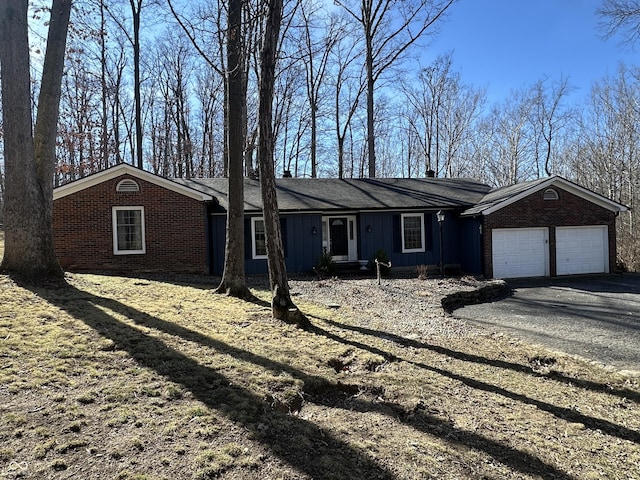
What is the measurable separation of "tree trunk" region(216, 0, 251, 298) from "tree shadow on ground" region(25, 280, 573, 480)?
123 inches

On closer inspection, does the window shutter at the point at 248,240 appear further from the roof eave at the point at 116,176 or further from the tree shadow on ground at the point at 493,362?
the tree shadow on ground at the point at 493,362

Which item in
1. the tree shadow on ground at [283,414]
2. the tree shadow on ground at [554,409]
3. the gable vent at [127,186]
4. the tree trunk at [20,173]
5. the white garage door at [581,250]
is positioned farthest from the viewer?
the white garage door at [581,250]

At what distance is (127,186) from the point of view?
1307cm

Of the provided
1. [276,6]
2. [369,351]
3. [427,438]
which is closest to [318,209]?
[276,6]

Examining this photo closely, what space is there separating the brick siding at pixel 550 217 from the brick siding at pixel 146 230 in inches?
386

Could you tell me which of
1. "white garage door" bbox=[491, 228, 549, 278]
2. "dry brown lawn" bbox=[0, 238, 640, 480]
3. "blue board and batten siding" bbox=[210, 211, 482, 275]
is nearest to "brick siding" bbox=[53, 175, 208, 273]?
"blue board and batten siding" bbox=[210, 211, 482, 275]

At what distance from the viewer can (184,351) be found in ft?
15.9

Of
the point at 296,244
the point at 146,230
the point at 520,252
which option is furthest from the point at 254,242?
the point at 520,252

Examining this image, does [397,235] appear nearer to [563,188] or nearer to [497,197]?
[497,197]

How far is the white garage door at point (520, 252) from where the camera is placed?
14.7 meters

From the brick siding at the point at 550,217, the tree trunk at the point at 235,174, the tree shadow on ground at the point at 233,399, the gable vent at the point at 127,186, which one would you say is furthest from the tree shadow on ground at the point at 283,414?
the brick siding at the point at 550,217

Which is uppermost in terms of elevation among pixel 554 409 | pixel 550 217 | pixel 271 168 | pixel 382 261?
pixel 271 168

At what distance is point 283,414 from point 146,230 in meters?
11.1

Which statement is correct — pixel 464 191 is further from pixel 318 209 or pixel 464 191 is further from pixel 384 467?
pixel 384 467
